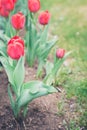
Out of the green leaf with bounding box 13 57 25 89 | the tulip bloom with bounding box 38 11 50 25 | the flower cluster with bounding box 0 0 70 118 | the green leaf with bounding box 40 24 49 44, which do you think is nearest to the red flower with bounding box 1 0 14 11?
the flower cluster with bounding box 0 0 70 118

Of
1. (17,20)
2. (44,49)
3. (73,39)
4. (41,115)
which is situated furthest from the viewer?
(73,39)

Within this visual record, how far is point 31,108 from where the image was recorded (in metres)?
3.74

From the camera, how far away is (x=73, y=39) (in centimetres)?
547

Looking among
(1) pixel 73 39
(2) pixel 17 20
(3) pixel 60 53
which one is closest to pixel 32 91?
(3) pixel 60 53

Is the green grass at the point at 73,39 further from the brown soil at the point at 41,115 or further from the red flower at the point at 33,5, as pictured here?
the red flower at the point at 33,5

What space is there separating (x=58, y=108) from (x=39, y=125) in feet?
0.97

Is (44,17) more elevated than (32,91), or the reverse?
(44,17)

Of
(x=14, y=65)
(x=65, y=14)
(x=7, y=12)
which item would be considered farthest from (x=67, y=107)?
(x=65, y=14)

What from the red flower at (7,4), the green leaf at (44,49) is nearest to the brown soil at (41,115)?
the green leaf at (44,49)

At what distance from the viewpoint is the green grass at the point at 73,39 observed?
4.08m

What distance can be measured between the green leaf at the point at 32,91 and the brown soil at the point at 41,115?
0.25 meters

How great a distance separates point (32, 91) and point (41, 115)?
1.47ft

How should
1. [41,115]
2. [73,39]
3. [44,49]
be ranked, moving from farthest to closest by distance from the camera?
[73,39] < [44,49] < [41,115]

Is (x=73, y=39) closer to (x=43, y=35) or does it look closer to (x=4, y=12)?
(x=43, y=35)
